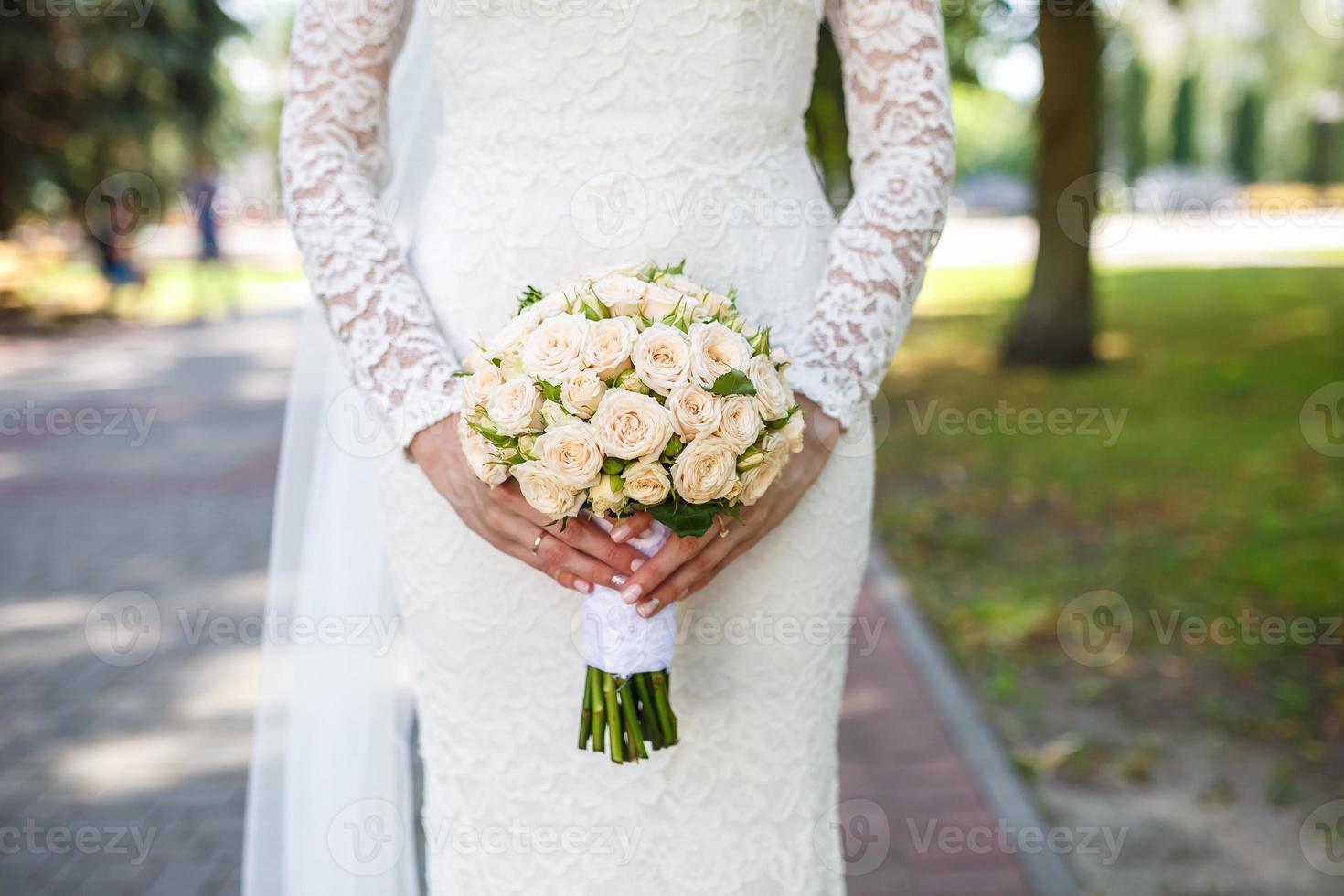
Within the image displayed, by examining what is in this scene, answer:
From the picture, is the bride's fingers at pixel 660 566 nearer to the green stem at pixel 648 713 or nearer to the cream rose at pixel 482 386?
the green stem at pixel 648 713

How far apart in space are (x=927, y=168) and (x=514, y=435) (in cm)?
75

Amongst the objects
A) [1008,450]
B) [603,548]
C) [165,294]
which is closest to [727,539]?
[603,548]

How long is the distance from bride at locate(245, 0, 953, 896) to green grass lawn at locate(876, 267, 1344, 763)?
266cm

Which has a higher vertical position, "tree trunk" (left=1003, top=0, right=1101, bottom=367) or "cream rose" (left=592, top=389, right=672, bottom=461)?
"cream rose" (left=592, top=389, right=672, bottom=461)

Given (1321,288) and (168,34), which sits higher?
(168,34)

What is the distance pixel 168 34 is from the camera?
590 inches

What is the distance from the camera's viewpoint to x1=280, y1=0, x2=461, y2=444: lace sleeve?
1699mm

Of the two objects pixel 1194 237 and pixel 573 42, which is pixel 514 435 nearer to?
pixel 573 42

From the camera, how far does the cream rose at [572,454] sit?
1399mm

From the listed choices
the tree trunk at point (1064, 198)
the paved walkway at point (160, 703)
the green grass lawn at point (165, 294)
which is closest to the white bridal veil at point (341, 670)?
the paved walkway at point (160, 703)

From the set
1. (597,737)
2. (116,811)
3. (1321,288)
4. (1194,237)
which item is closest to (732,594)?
(597,737)

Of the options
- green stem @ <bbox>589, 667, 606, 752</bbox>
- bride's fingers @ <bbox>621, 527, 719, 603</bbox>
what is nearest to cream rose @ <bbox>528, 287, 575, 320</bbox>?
bride's fingers @ <bbox>621, 527, 719, 603</bbox>

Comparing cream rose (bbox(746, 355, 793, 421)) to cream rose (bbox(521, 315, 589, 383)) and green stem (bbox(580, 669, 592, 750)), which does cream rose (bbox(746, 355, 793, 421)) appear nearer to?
cream rose (bbox(521, 315, 589, 383))

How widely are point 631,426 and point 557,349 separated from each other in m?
0.14
